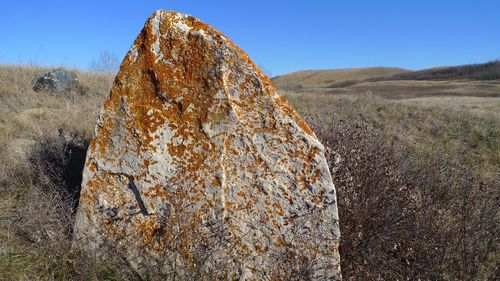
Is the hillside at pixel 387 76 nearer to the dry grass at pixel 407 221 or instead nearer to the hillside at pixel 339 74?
the hillside at pixel 339 74

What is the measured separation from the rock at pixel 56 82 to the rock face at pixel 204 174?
6807 millimetres

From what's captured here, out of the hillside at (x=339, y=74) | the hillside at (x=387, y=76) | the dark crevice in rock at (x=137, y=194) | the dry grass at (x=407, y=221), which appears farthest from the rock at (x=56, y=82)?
the hillside at (x=339, y=74)

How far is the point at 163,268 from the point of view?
3084 mm

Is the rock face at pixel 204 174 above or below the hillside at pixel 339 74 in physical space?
below

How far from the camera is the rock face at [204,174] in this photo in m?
3.12

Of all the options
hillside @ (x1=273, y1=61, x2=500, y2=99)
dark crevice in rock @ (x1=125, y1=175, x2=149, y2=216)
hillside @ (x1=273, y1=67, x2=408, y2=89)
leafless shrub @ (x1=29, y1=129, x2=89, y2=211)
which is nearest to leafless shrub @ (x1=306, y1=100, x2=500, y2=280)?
dark crevice in rock @ (x1=125, y1=175, x2=149, y2=216)

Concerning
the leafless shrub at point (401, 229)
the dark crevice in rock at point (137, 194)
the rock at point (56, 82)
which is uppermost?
the rock at point (56, 82)

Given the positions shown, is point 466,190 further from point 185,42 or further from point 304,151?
point 185,42

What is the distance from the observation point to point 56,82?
371 inches

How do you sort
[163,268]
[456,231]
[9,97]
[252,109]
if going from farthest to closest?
[9,97]
[456,231]
[252,109]
[163,268]

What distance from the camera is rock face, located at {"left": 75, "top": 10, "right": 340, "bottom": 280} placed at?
10.2 feet

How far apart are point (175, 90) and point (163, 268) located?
1.35 meters

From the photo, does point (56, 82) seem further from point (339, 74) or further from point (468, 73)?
point (339, 74)

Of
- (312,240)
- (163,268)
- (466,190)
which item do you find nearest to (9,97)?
(163,268)
